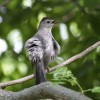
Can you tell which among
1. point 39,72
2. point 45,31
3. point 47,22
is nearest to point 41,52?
point 39,72

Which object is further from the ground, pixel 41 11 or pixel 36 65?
pixel 41 11

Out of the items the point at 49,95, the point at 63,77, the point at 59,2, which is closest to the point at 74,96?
the point at 49,95

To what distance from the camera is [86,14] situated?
236 inches

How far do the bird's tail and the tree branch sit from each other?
2.00 meters

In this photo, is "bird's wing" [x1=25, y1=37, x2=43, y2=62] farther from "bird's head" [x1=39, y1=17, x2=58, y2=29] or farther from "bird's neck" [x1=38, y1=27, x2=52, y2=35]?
"bird's head" [x1=39, y1=17, x2=58, y2=29]

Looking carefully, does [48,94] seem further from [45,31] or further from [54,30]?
[54,30]

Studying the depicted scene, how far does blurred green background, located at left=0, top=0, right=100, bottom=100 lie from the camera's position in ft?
18.1

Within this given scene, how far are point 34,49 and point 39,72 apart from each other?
0.27 metres

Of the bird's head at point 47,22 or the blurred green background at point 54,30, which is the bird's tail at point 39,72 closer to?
the blurred green background at point 54,30

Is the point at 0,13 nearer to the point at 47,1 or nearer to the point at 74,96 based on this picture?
the point at 47,1

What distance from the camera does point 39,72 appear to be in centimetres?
452

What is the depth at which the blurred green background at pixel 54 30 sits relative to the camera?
552 cm

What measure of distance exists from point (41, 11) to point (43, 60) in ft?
5.47

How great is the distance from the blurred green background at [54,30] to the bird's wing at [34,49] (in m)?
0.89
